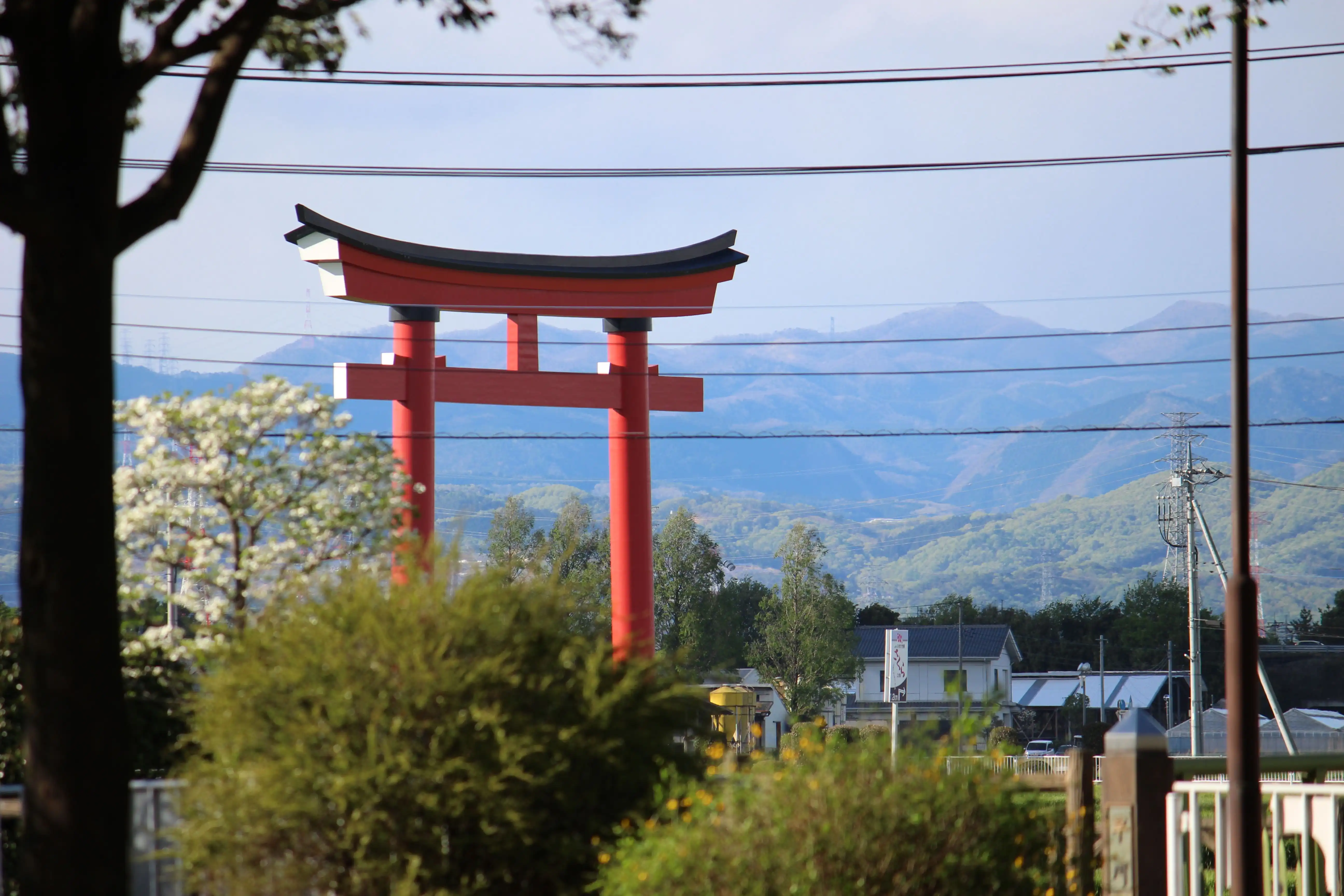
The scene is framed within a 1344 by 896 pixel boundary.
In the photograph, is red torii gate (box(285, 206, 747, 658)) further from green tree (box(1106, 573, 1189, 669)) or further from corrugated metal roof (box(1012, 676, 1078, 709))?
green tree (box(1106, 573, 1189, 669))

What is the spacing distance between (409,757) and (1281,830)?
16.3ft

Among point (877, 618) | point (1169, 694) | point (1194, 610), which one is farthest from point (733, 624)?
point (1194, 610)

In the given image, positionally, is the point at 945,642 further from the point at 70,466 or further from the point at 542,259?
the point at 70,466

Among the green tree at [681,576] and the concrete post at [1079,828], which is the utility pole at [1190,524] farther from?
the concrete post at [1079,828]

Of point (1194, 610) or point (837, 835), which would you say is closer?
point (837, 835)

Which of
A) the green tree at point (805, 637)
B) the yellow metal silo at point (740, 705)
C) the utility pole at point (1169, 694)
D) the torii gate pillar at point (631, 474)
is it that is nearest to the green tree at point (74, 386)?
the torii gate pillar at point (631, 474)

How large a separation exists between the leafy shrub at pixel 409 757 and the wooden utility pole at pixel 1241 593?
3885 mm

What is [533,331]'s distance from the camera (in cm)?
1936

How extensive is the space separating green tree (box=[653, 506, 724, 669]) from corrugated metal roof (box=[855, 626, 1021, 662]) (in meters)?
13.5

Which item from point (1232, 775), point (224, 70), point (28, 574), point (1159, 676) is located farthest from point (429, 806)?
point (1159, 676)

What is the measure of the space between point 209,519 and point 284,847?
3.79 metres

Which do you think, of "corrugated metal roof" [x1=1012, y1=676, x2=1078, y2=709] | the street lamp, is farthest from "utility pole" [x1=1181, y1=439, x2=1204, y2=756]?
"corrugated metal roof" [x1=1012, y1=676, x2=1078, y2=709]

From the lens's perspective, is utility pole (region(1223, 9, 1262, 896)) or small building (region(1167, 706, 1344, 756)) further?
small building (region(1167, 706, 1344, 756))

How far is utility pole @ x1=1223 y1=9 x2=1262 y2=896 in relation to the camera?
7.92 metres
